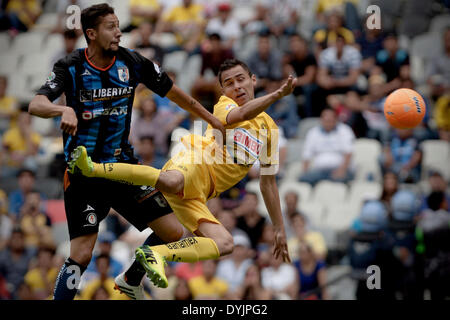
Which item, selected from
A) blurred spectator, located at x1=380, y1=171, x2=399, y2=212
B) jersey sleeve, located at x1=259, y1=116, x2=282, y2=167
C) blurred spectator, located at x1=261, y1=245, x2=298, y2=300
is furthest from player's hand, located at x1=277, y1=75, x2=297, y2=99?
blurred spectator, located at x1=380, y1=171, x2=399, y2=212

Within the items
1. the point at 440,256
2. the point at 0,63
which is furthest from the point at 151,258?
the point at 0,63

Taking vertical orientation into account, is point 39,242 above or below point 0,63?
below

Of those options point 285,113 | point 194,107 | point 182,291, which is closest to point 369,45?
point 285,113

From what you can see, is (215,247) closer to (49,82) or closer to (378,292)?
(49,82)

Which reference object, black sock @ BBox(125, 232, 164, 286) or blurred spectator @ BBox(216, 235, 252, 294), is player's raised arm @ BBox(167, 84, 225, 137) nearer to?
black sock @ BBox(125, 232, 164, 286)

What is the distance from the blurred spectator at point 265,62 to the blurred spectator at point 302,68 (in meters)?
0.16

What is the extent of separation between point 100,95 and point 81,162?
2.32 ft

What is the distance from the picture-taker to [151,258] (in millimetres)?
6340

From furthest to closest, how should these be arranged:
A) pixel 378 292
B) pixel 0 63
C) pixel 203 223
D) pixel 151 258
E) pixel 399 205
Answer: pixel 0 63
pixel 399 205
pixel 378 292
pixel 203 223
pixel 151 258

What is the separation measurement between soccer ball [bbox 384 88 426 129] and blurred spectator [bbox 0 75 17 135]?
28.2 feet

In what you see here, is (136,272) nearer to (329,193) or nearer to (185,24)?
(329,193)

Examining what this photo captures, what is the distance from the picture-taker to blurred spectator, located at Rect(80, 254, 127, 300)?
10.1m

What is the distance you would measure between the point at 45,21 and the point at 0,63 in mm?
1442
